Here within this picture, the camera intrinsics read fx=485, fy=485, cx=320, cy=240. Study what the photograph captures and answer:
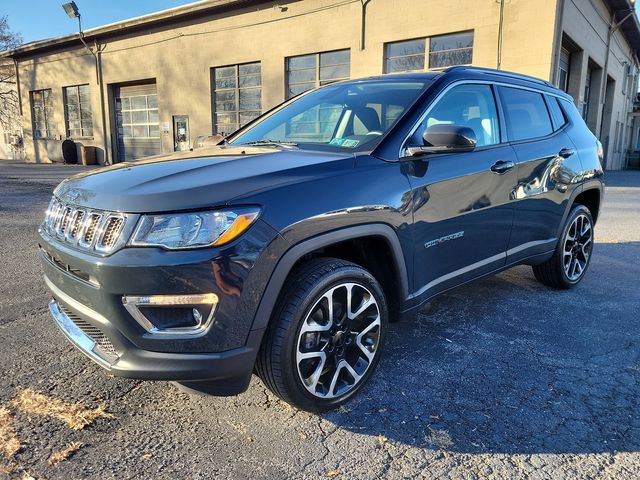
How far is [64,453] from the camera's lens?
2.19 metres

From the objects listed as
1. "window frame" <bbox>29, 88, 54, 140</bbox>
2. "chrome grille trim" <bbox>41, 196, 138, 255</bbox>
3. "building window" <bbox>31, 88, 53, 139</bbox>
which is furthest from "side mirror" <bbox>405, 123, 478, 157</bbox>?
"building window" <bbox>31, 88, 53, 139</bbox>

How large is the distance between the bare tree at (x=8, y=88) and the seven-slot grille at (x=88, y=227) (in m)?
35.5

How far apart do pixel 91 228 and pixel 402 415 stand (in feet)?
5.88

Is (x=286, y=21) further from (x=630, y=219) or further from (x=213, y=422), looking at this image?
(x=213, y=422)

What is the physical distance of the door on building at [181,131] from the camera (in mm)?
22391

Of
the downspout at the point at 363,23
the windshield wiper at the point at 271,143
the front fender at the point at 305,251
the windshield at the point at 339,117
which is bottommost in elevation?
the front fender at the point at 305,251

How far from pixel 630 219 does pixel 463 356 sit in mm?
7815

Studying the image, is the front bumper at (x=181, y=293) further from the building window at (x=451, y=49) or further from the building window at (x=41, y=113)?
the building window at (x=41, y=113)

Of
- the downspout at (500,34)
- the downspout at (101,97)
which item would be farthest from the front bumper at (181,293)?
the downspout at (101,97)

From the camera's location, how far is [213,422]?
246 cm

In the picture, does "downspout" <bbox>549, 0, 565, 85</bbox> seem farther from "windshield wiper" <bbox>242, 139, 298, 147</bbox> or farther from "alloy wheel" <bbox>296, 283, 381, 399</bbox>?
"alloy wheel" <bbox>296, 283, 381, 399</bbox>

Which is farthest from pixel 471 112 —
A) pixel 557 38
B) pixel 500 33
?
pixel 557 38

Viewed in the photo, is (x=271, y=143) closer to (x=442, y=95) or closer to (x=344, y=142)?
(x=344, y=142)

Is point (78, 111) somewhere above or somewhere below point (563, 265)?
above
